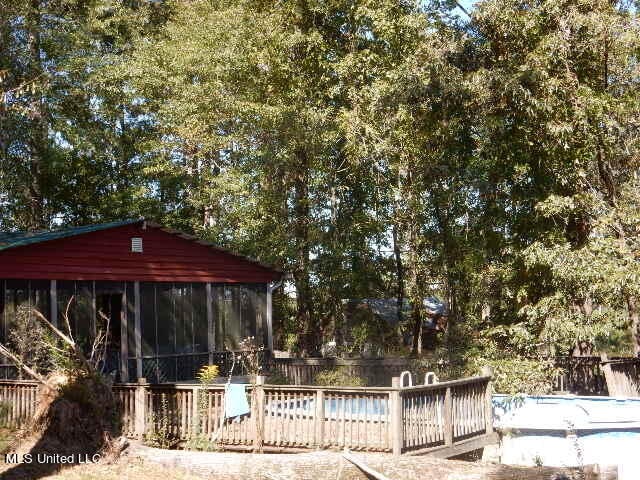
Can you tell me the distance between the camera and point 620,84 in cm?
1628

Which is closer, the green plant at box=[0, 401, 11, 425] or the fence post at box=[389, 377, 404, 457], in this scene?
the fence post at box=[389, 377, 404, 457]

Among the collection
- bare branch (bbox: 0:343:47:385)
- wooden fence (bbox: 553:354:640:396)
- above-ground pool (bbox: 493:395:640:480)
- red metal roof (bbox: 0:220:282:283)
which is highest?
red metal roof (bbox: 0:220:282:283)

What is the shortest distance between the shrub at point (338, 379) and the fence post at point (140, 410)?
7.23 metres

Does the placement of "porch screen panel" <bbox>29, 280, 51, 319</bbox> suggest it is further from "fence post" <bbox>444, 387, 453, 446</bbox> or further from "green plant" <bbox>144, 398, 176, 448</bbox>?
"fence post" <bbox>444, 387, 453, 446</bbox>

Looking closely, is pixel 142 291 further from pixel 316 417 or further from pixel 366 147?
pixel 316 417

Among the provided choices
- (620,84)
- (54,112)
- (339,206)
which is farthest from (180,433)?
(54,112)

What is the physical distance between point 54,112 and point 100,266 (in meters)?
12.4

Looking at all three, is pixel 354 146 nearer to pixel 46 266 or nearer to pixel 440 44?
pixel 440 44

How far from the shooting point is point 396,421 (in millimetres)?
9664

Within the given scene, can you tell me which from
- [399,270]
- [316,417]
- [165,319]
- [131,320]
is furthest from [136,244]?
[399,270]

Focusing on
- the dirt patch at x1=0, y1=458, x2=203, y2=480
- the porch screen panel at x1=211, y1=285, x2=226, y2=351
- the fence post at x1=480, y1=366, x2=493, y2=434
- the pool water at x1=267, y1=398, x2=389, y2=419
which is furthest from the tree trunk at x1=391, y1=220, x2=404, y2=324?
the dirt patch at x1=0, y1=458, x2=203, y2=480

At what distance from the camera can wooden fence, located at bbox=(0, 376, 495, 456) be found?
9.87 m

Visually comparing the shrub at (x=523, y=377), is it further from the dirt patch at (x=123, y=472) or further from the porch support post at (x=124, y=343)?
the porch support post at (x=124, y=343)

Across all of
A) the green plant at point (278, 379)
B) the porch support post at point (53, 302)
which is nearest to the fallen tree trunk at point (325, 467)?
the porch support post at point (53, 302)
